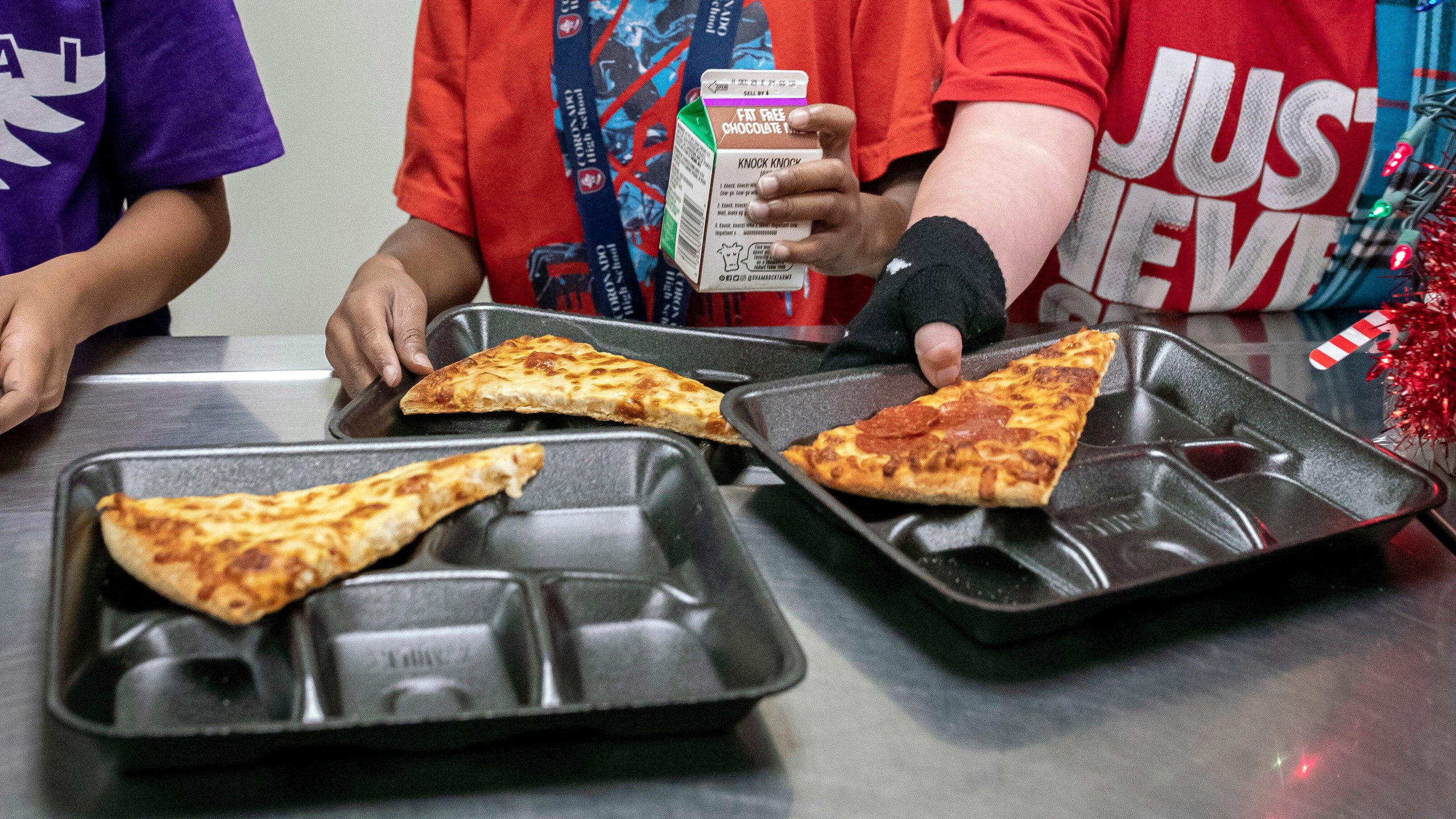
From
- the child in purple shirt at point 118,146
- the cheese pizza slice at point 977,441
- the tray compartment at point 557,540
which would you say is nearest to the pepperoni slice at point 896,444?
the cheese pizza slice at point 977,441

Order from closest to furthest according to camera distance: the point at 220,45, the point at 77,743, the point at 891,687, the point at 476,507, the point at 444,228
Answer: the point at 77,743 < the point at 891,687 < the point at 476,507 < the point at 220,45 < the point at 444,228

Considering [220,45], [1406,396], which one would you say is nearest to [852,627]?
[1406,396]

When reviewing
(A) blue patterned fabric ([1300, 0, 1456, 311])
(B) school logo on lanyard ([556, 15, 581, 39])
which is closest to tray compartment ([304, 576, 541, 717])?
(B) school logo on lanyard ([556, 15, 581, 39])

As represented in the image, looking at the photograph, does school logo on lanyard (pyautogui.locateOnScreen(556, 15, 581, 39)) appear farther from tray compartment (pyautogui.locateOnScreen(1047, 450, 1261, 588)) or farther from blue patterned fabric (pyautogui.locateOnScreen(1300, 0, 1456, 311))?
blue patterned fabric (pyautogui.locateOnScreen(1300, 0, 1456, 311))

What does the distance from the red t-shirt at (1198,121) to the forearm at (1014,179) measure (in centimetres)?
3

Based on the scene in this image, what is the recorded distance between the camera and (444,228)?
1879mm

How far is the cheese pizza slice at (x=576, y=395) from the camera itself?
122cm

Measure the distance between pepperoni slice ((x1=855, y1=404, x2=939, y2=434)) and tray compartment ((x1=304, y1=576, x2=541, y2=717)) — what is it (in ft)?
1.48

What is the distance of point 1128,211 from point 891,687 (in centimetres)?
120

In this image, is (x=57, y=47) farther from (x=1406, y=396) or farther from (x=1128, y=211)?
(x=1406, y=396)

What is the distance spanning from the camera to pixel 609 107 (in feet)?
5.73

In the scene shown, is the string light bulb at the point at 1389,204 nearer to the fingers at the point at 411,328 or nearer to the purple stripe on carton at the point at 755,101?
the purple stripe on carton at the point at 755,101

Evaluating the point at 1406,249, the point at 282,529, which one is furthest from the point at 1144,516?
the point at 282,529

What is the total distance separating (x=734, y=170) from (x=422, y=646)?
0.69 meters
